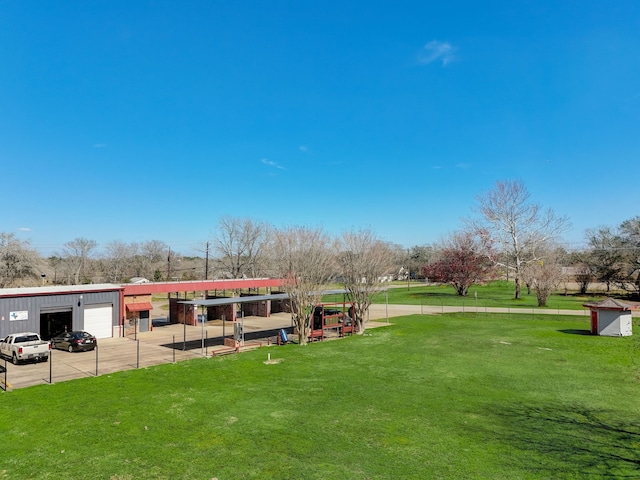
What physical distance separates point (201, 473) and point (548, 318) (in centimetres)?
3837

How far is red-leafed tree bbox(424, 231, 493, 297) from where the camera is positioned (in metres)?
65.4

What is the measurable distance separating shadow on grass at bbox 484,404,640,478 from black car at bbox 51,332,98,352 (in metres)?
23.4

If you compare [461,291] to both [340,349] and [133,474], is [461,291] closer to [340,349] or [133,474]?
[340,349]

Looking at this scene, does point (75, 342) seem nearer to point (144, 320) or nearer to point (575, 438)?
point (144, 320)

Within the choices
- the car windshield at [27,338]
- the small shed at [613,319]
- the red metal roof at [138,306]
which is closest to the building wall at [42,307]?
the red metal roof at [138,306]

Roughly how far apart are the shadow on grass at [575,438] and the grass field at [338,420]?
0.05 m

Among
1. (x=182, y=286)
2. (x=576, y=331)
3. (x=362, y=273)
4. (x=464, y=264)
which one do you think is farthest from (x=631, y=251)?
(x=182, y=286)

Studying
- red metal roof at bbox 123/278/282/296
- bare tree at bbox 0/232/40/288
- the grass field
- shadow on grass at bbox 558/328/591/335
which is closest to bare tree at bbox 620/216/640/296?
shadow on grass at bbox 558/328/591/335

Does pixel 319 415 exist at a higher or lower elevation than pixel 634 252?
lower

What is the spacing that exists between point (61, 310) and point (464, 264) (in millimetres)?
54573

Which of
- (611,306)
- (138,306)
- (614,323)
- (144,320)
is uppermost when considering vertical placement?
(138,306)

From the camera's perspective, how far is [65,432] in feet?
40.2

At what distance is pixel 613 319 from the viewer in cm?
2894

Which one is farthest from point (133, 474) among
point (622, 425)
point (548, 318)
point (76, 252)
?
point (76, 252)
